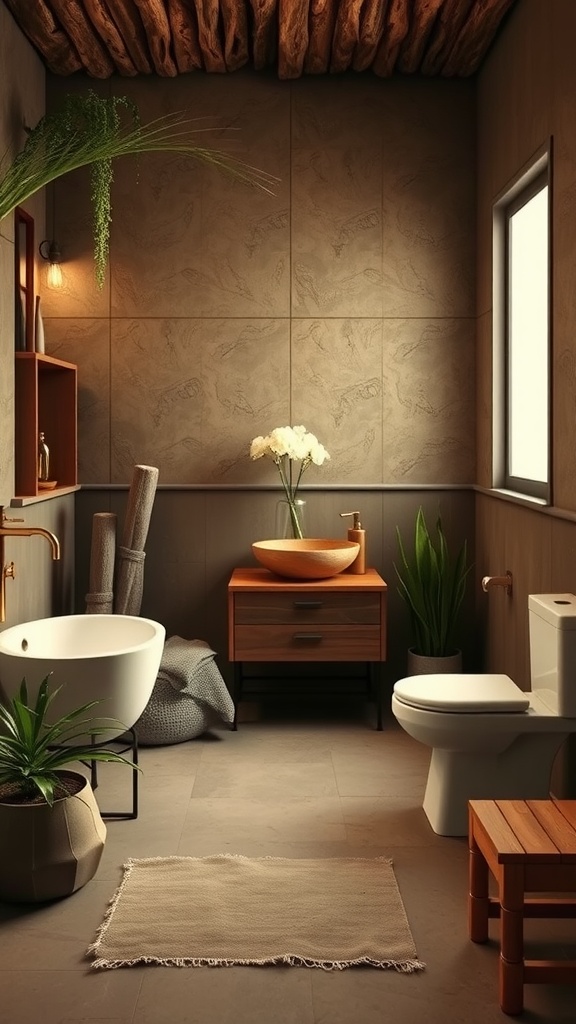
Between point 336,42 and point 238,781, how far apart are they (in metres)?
3.01

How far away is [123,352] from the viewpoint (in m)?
4.88

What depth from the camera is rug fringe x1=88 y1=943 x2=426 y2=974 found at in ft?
8.12

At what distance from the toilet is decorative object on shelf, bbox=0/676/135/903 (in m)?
0.97

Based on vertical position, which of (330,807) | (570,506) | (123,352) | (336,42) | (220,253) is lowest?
(330,807)

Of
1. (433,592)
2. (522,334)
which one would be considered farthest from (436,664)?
(522,334)

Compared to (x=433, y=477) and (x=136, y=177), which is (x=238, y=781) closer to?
(x=433, y=477)

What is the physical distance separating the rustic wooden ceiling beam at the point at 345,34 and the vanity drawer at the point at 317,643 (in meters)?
2.41

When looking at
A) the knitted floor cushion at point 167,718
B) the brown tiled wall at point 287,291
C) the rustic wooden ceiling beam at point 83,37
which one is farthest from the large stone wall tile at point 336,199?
the knitted floor cushion at point 167,718

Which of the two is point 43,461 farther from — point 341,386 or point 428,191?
point 428,191

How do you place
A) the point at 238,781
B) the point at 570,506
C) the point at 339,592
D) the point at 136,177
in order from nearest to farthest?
the point at 570,506 < the point at 238,781 < the point at 339,592 < the point at 136,177

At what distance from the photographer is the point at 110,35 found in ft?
14.2

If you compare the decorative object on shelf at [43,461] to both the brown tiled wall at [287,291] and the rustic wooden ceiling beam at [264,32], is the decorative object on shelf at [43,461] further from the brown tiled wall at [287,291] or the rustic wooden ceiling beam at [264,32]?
the rustic wooden ceiling beam at [264,32]

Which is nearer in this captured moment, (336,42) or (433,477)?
(336,42)

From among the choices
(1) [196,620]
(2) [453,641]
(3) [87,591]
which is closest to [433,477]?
(2) [453,641]
